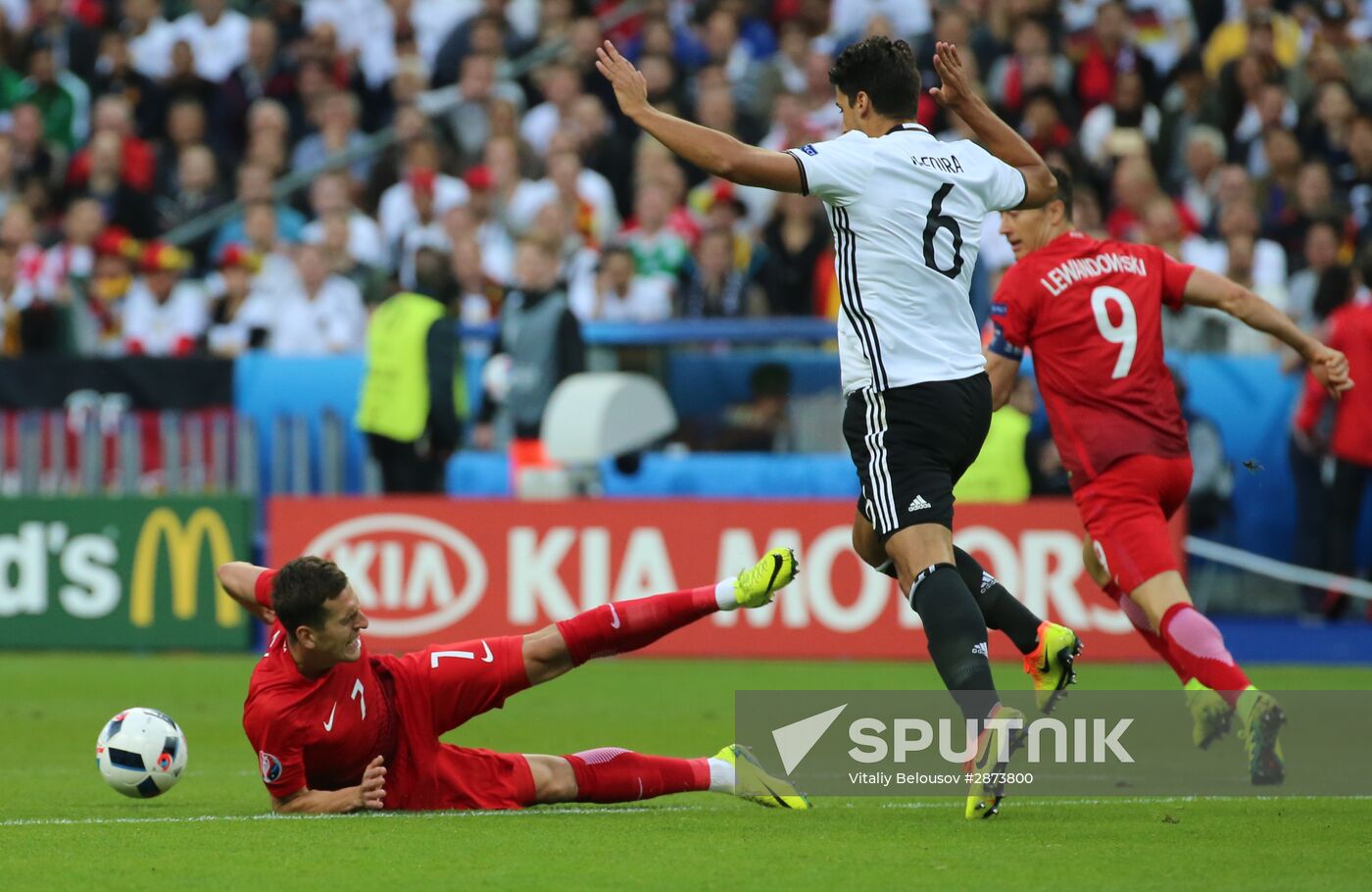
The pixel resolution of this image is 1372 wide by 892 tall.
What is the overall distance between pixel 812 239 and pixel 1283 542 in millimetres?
4017

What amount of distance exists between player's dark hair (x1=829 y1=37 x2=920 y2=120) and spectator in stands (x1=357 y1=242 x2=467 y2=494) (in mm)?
7753

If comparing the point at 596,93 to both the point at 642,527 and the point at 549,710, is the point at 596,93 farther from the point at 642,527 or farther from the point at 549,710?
the point at 549,710

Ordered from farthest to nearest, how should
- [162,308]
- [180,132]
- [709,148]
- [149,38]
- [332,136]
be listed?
[149,38] → [180,132] → [332,136] → [162,308] → [709,148]

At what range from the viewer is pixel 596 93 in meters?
18.4

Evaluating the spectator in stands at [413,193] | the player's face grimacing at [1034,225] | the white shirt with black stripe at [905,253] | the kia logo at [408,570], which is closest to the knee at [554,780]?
the white shirt with black stripe at [905,253]

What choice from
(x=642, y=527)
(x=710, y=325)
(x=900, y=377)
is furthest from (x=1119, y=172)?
(x=900, y=377)

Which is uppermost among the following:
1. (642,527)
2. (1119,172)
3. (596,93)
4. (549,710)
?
(596,93)

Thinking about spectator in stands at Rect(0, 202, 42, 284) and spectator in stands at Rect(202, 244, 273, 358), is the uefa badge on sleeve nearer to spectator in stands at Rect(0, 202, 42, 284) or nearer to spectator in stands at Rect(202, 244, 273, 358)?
spectator in stands at Rect(202, 244, 273, 358)

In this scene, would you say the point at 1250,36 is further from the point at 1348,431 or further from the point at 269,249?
the point at 269,249

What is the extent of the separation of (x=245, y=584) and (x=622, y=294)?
8436mm

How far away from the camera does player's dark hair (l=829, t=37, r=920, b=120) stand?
22.8 feet

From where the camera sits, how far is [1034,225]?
8.30 m

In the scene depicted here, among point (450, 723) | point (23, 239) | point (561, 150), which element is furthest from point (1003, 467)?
point (23, 239)

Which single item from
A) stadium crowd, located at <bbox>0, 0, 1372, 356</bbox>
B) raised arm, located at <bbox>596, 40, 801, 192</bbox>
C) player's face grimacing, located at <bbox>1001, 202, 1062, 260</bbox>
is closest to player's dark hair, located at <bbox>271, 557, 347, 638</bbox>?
raised arm, located at <bbox>596, 40, 801, 192</bbox>
